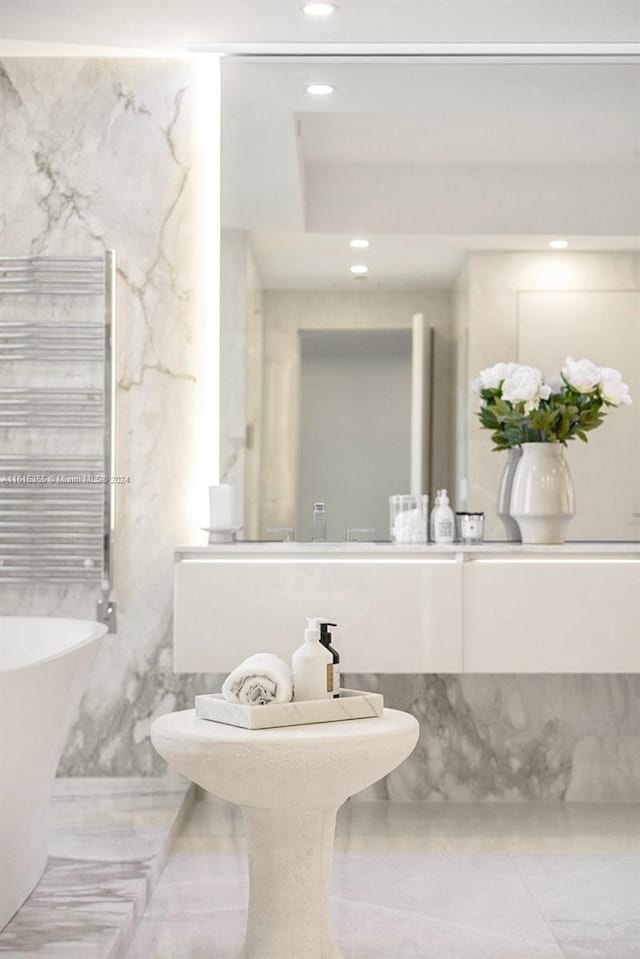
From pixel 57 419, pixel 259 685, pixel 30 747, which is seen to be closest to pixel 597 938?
pixel 259 685

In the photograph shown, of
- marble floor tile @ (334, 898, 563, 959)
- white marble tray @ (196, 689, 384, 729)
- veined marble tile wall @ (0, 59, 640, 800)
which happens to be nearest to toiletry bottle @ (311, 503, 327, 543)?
veined marble tile wall @ (0, 59, 640, 800)

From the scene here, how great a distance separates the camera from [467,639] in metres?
3.77

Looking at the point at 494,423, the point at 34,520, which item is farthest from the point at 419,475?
the point at 34,520

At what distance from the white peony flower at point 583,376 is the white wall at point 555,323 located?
0.20m

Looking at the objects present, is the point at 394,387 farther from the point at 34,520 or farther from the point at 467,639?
the point at 34,520

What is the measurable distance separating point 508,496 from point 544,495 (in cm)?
18

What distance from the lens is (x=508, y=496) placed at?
162 inches

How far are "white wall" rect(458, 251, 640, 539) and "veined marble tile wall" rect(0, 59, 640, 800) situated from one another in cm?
72

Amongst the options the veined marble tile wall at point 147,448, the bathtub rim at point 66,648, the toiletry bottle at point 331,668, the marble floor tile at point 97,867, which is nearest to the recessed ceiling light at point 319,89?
the veined marble tile wall at point 147,448

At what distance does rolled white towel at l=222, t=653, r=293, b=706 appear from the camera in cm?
254

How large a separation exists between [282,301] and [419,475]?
2.62ft

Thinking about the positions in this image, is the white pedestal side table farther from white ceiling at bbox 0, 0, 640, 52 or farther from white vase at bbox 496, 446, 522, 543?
white ceiling at bbox 0, 0, 640, 52

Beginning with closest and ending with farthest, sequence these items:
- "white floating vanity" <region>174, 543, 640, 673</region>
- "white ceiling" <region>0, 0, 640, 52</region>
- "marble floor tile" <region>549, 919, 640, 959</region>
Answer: "marble floor tile" <region>549, 919, 640, 959</region> < "white ceiling" <region>0, 0, 640, 52</region> < "white floating vanity" <region>174, 543, 640, 673</region>

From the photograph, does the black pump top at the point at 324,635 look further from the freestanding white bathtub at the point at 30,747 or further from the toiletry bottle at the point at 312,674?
the freestanding white bathtub at the point at 30,747
